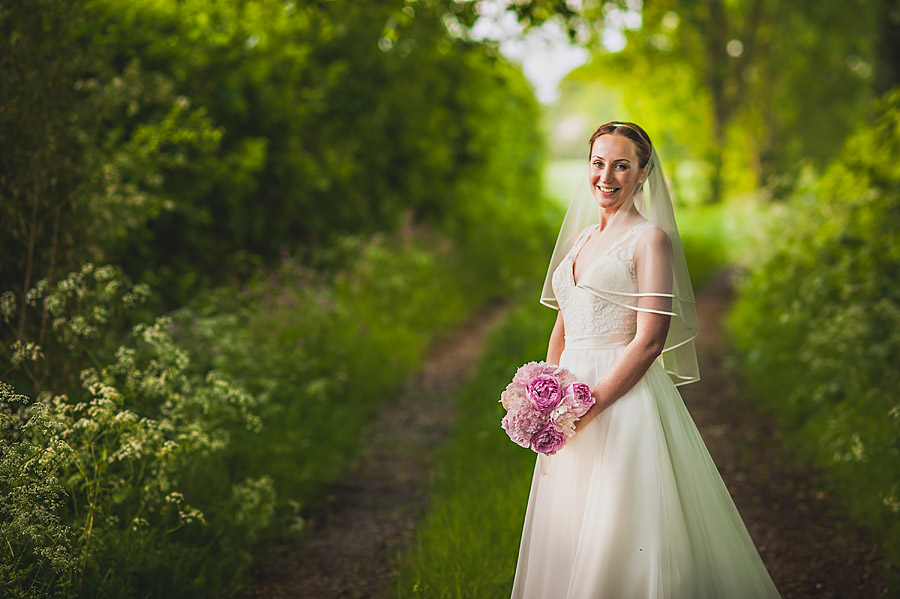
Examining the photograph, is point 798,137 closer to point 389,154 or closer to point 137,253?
point 389,154

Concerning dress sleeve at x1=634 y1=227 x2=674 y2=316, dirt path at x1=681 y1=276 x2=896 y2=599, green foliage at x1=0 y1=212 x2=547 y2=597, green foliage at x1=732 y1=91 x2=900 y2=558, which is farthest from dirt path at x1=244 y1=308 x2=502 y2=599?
green foliage at x1=732 y1=91 x2=900 y2=558

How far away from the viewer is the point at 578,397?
9.57 ft

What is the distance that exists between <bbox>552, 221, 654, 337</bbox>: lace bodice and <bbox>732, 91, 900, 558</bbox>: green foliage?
6.95 feet

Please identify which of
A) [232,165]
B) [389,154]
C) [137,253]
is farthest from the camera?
[389,154]

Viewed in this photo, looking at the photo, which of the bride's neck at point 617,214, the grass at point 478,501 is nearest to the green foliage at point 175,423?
the grass at point 478,501

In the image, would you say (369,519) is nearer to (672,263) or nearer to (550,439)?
(550,439)

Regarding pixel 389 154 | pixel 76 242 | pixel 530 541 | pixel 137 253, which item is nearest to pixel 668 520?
pixel 530 541

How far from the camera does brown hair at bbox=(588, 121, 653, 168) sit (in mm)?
3051

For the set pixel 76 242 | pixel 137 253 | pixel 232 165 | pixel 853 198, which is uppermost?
pixel 853 198

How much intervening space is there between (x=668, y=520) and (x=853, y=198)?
5464mm

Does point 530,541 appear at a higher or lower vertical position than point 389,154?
lower

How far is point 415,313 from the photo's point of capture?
10531 millimetres

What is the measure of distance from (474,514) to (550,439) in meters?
1.80

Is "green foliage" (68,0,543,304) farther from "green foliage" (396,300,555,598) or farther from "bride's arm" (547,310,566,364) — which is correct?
"bride's arm" (547,310,566,364)
